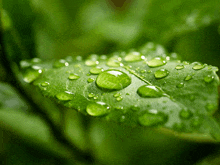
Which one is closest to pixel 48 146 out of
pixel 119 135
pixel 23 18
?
pixel 119 135

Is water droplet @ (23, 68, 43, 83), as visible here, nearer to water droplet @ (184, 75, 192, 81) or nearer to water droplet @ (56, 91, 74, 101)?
water droplet @ (56, 91, 74, 101)

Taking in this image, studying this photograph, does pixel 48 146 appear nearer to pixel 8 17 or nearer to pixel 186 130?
pixel 8 17

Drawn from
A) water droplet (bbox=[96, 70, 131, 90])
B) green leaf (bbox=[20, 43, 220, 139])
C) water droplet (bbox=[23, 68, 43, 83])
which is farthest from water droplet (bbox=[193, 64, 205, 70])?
water droplet (bbox=[23, 68, 43, 83])

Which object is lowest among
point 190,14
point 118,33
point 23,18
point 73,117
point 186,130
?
point 186,130

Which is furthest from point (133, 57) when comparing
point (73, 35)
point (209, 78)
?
point (73, 35)

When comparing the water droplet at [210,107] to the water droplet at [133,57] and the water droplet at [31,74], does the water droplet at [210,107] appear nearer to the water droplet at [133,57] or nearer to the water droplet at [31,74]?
the water droplet at [133,57]

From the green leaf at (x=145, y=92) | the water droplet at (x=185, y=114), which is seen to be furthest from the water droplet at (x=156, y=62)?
the water droplet at (x=185, y=114)

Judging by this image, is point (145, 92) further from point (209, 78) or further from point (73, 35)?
point (73, 35)
